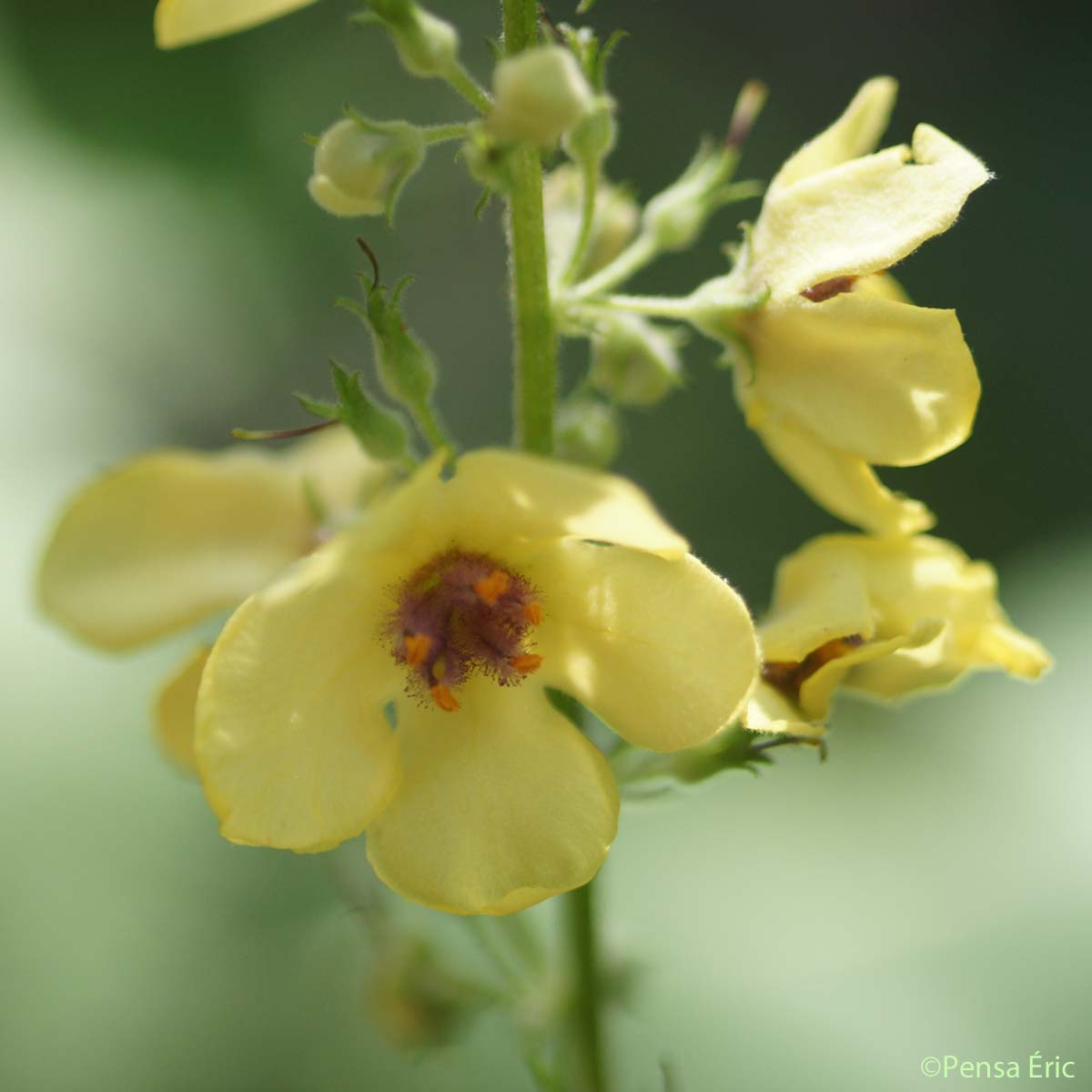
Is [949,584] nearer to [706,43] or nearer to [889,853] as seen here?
[889,853]

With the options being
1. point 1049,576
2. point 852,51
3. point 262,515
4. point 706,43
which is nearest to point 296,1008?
point 262,515

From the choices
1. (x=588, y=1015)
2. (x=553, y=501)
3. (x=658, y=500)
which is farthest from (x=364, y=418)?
(x=658, y=500)

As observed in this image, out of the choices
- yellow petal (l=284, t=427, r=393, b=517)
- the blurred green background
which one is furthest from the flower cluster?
the blurred green background

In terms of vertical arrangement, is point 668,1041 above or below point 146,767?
below

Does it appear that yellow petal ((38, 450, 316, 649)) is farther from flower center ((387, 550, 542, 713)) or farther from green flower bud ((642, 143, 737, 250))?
green flower bud ((642, 143, 737, 250))

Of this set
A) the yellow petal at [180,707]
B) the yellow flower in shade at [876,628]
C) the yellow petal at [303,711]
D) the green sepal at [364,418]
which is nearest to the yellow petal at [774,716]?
the yellow flower in shade at [876,628]
